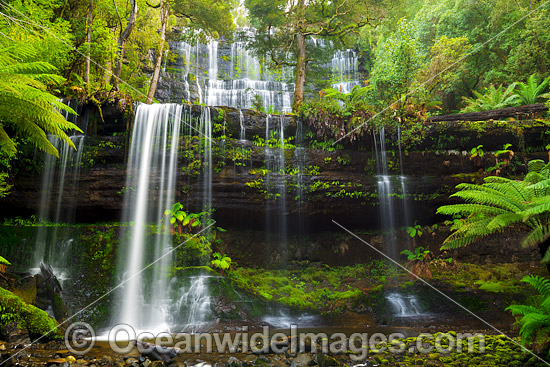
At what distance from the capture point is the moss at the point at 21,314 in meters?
3.64

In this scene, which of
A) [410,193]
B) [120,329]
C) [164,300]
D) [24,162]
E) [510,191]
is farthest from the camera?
[410,193]

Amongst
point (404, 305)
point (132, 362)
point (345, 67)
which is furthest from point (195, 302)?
point (345, 67)

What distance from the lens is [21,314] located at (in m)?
3.79

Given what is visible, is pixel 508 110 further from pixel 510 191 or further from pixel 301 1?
pixel 301 1

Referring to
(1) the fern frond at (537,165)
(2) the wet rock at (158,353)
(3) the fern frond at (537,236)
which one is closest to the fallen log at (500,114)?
(1) the fern frond at (537,165)

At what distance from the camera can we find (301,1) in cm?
1284

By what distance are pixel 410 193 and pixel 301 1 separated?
8.71m

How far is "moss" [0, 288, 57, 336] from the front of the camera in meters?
3.64

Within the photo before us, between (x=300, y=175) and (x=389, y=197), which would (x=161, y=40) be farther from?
(x=389, y=197)

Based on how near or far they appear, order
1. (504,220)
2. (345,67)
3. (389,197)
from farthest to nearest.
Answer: (345,67), (389,197), (504,220)

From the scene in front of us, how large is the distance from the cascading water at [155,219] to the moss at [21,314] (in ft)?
10.5

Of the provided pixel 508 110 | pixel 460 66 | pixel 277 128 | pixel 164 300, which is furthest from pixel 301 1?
pixel 164 300

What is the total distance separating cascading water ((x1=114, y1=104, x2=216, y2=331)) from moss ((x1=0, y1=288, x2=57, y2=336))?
3198mm

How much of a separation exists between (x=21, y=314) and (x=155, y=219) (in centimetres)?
569
